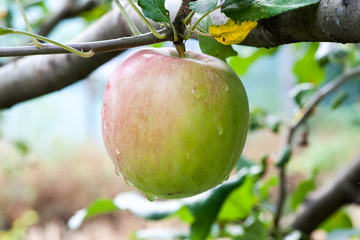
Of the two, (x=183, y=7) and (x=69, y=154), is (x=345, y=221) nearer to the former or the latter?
(x=183, y=7)

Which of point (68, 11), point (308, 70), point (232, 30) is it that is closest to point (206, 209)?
point (232, 30)

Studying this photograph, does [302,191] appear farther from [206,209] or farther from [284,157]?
[206,209]

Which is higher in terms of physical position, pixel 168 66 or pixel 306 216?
pixel 168 66

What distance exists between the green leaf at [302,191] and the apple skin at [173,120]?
610mm

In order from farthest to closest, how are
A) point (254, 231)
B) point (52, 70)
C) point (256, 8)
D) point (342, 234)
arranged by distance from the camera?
point (342, 234)
point (254, 231)
point (52, 70)
point (256, 8)

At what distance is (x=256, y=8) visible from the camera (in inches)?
11.0

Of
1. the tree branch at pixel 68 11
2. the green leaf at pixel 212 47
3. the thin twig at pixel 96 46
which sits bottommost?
the tree branch at pixel 68 11

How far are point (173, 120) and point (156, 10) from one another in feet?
0.27

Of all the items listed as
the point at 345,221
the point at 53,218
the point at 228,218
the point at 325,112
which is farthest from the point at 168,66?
the point at 325,112

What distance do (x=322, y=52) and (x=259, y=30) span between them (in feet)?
1.66

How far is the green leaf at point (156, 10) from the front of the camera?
1.01 feet

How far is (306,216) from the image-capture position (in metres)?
0.84

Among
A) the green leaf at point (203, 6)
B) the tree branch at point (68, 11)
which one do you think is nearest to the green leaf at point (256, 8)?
the green leaf at point (203, 6)

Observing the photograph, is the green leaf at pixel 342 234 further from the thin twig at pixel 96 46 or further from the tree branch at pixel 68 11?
the tree branch at pixel 68 11
